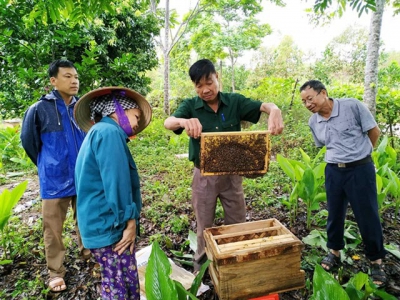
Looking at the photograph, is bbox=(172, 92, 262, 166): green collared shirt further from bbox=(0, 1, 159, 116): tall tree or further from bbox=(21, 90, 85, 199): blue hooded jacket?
bbox=(0, 1, 159, 116): tall tree

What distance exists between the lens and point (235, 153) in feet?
7.70

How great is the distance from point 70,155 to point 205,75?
1629 millimetres

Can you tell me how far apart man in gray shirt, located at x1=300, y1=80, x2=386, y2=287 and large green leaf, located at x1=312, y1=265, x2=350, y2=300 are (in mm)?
1284

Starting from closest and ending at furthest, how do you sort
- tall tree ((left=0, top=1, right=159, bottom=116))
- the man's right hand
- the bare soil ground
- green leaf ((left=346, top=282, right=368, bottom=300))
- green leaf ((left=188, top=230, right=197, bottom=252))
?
green leaf ((left=346, top=282, right=368, bottom=300)), the man's right hand, the bare soil ground, green leaf ((left=188, top=230, right=197, bottom=252)), tall tree ((left=0, top=1, right=159, bottom=116))

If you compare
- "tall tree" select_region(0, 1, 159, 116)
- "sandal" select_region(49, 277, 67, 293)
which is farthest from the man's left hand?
"sandal" select_region(49, 277, 67, 293)

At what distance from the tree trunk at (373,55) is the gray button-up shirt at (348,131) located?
119 inches

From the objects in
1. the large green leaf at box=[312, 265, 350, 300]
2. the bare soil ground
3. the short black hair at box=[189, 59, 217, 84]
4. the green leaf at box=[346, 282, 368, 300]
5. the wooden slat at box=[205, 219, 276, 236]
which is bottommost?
the bare soil ground

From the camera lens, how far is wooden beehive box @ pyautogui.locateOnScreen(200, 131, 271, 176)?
2.28 meters

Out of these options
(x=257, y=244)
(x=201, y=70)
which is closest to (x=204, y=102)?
(x=201, y=70)

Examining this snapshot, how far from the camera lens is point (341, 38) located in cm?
2569

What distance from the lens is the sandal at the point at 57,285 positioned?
2596 millimetres

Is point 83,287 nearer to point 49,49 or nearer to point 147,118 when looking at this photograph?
point 147,118

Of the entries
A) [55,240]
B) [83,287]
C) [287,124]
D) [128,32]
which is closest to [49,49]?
[55,240]

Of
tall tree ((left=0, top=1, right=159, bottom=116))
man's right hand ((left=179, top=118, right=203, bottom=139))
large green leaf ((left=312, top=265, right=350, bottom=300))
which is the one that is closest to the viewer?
large green leaf ((left=312, top=265, right=350, bottom=300))
